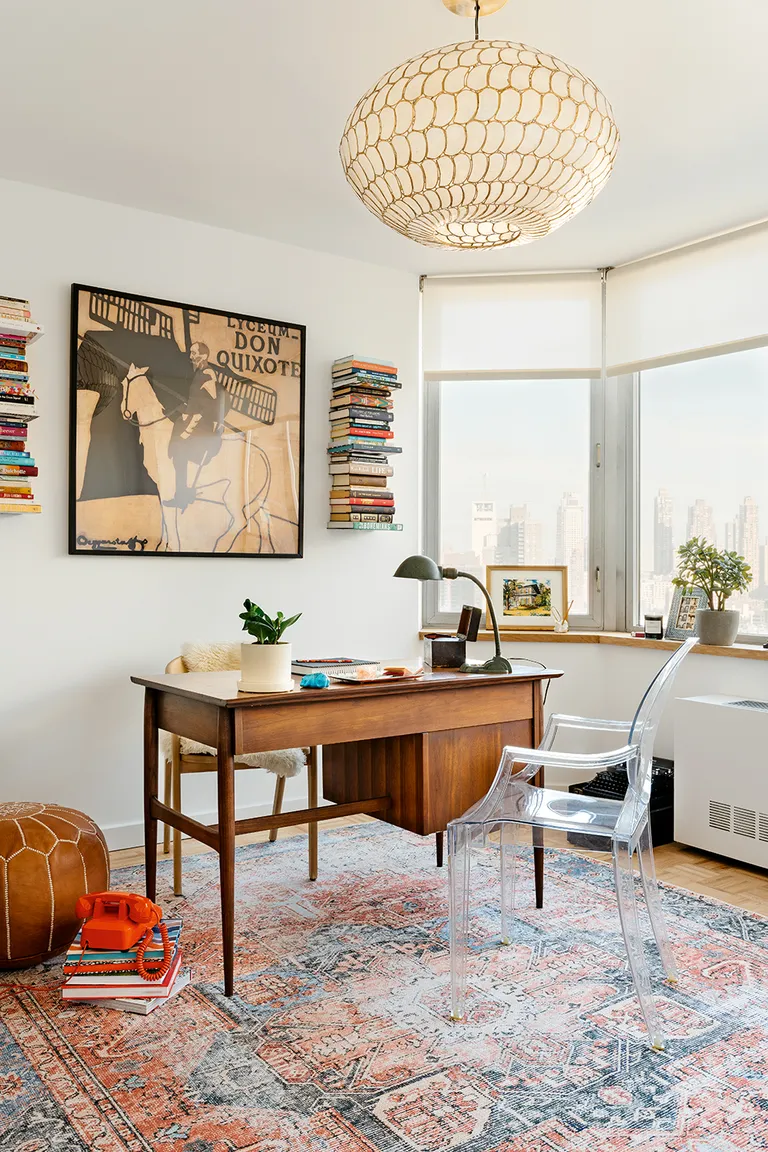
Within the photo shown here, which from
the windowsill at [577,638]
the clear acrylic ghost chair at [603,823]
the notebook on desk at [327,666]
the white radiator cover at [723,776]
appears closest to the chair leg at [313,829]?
the notebook on desk at [327,666]

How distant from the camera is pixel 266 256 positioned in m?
4.13

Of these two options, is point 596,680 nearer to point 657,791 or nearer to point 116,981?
point 657,791

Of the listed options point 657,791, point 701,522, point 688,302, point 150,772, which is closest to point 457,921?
point 150,772

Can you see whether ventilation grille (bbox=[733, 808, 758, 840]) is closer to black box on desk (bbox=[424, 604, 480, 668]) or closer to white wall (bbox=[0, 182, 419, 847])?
black box on desk (bbox=[424, 604, 480, 668])

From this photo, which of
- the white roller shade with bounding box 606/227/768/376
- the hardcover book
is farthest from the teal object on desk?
the white roller shade with bounding box 606/227/768/376

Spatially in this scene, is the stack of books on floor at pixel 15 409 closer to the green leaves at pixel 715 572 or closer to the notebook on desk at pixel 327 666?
the notebook on desk at pixel 327 666

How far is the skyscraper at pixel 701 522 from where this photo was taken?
167 inches

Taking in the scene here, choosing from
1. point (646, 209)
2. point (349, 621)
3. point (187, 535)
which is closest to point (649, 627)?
point (349, 621)

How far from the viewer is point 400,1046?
7.01 ft

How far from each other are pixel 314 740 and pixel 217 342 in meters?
2.11

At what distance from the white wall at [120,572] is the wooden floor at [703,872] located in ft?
0.74

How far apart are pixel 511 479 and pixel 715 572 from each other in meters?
1.23

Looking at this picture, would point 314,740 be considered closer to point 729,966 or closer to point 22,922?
point 22,922

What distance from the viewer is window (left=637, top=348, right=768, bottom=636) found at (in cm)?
405
